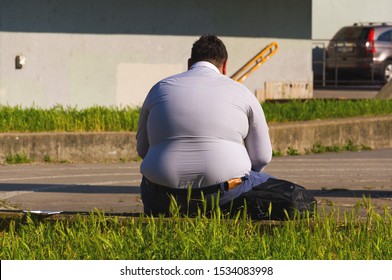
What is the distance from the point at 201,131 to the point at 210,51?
555mm

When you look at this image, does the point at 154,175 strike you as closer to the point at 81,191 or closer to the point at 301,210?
the point at 301,210

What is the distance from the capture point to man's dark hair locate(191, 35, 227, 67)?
803cm

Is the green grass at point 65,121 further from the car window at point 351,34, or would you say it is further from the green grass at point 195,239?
the car window at point 351,34

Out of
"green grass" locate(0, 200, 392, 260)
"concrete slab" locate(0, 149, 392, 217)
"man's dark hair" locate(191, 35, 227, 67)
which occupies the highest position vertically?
"man's dark hair" locate(191, 35, 227, 67)

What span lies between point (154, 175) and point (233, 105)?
0.60 meters

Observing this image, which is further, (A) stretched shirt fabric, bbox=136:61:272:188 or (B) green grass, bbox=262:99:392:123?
(B) green grass, bbox=262:99:392:123

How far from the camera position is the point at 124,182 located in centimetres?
1288

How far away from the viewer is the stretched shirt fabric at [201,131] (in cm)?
773

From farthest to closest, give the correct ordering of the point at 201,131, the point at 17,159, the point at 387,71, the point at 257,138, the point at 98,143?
the point at 387,71 < the point at 98,143 < the point at 17,159 < the point at 257,138 < the point at 201,131

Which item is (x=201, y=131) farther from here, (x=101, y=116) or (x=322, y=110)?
(x=322, y=110)

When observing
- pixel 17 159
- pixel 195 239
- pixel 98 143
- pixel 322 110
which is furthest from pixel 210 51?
pixel 322 110

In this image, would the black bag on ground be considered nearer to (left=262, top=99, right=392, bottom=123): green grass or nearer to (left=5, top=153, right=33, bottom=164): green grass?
(left=5, top=153, right=33, bottom=164): green grass

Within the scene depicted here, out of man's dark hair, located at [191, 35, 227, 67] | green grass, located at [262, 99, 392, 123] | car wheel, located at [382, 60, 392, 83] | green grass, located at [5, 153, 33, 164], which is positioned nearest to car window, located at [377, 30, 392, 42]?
car wheel, located at [382, 60, 392, 83]

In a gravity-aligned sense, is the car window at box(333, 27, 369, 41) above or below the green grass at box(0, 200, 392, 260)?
above
